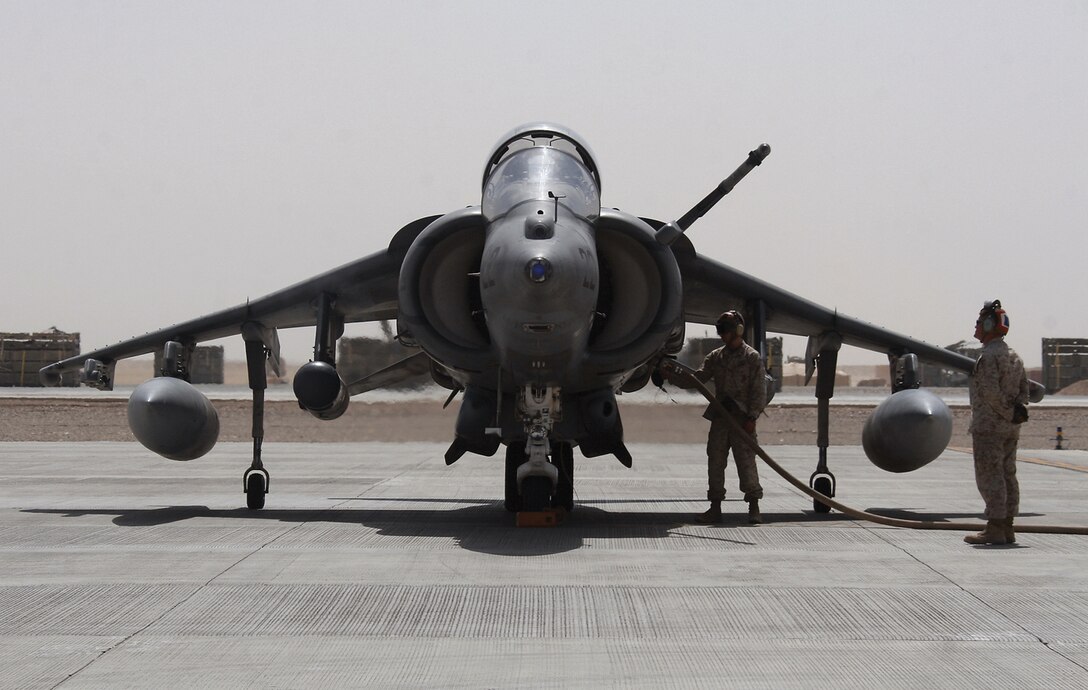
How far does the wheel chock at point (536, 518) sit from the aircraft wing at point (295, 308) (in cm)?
310

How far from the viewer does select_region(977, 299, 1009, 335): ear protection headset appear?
29.6 ft

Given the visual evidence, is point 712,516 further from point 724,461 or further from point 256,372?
point 256,372

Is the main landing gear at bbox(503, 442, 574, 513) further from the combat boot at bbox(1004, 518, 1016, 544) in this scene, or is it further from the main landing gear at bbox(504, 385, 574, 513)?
the combat boot at bbox(1004, 518, 1016, 544)

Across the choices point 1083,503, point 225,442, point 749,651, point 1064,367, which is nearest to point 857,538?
point 749,651

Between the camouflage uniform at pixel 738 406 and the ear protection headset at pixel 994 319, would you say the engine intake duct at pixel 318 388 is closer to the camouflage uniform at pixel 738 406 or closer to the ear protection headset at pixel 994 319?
the camouflage uniform at pixel 738 406

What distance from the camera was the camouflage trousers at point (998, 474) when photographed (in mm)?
8789

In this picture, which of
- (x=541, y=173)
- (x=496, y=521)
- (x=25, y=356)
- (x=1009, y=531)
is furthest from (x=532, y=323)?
(x=25, y=356)

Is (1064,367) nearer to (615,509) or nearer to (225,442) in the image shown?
(225,442)

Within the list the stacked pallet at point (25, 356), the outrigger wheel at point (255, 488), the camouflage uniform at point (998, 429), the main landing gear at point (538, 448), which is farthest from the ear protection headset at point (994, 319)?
the stacked pallet at point (25, 356)

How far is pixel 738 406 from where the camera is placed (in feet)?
33.9

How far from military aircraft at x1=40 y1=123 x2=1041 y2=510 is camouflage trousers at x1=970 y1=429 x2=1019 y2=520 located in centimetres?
181

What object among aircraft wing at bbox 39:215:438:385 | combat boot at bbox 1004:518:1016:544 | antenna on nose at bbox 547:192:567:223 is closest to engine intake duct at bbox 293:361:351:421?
aircraft wing at bbox 39:215:438:385

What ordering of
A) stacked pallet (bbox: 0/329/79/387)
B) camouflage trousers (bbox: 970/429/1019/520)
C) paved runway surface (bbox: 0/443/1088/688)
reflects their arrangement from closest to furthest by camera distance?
paved runway surface (bbox: 0/443/1088/688)
camouflage trousers (bbox: 970/429/1019/520)
stacked pallet (bbox: 0/329/79/387)

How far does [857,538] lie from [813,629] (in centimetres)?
375
